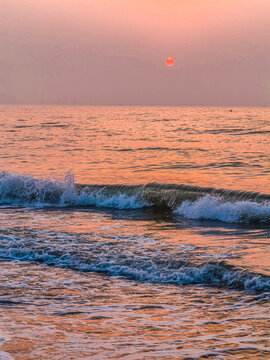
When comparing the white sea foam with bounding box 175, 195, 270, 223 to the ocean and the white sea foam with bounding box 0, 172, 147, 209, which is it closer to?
the ocean

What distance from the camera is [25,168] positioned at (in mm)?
24250

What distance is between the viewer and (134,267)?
8.42m

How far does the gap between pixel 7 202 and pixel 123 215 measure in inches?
196

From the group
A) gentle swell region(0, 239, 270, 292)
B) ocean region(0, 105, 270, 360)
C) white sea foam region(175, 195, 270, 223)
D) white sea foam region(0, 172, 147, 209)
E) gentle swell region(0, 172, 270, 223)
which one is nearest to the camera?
ocean region(0, 105, 270, 360)

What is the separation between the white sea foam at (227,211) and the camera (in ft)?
45.5

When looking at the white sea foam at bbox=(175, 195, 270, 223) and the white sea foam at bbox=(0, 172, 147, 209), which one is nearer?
the white sea foam at bbox=(175, 195, 270, 223)

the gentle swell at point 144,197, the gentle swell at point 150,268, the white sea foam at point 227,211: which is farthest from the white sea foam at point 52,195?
the gentle swell at point 150,268

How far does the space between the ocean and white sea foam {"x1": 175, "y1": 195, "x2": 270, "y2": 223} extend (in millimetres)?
40

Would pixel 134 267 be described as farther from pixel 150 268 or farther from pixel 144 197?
pixel 144 197

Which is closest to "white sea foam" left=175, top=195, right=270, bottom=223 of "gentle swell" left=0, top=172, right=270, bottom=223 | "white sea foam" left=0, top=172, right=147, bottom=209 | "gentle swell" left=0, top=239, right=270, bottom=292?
"gentle swell" left=0, top=172, right=270, bottom=223

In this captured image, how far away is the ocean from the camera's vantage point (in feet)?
16.8

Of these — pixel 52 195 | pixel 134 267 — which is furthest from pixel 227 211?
pixel 52 195

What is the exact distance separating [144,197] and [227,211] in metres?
3.76

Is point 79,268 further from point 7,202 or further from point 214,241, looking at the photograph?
point 7,202
